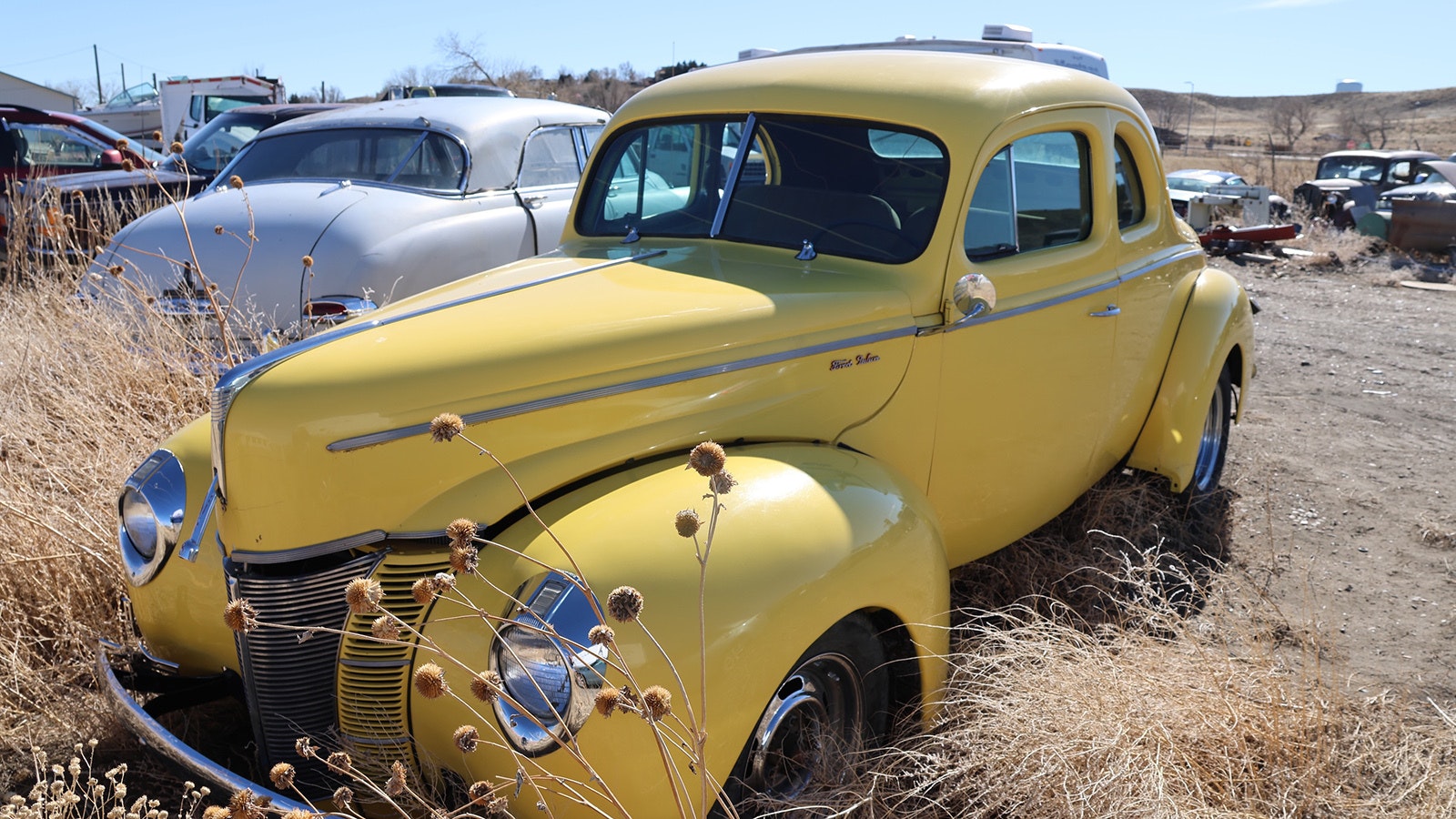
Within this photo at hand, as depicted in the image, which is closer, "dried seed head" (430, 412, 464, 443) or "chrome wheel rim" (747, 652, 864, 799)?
"dried seed head" (430, 412, 464, 443)

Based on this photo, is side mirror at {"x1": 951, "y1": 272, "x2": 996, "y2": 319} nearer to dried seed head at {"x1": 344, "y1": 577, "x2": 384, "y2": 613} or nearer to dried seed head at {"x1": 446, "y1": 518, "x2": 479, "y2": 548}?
dried seed head at {"x1": 446, "y1": 518, "x2": 479, "y2": 548}

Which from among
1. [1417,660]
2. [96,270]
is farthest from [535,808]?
[96,270]

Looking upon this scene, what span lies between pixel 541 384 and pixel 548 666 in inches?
27.0

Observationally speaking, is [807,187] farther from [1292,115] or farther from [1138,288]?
[1292,115]

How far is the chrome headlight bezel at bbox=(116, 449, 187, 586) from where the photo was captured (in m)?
2.73

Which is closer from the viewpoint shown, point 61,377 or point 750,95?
point 750,95

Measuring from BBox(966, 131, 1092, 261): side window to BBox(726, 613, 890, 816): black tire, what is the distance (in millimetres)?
1410

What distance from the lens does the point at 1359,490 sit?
523 cm

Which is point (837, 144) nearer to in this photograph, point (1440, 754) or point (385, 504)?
point (385, 504)

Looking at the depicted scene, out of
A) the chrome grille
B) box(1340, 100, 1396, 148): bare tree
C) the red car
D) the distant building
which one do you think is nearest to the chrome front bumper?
the chrome grille

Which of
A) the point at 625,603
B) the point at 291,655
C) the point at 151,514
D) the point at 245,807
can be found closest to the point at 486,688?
the point at 625,603

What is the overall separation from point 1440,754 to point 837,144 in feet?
7.99

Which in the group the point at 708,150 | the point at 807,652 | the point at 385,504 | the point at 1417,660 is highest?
the point at 708,150

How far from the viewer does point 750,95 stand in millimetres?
3611
